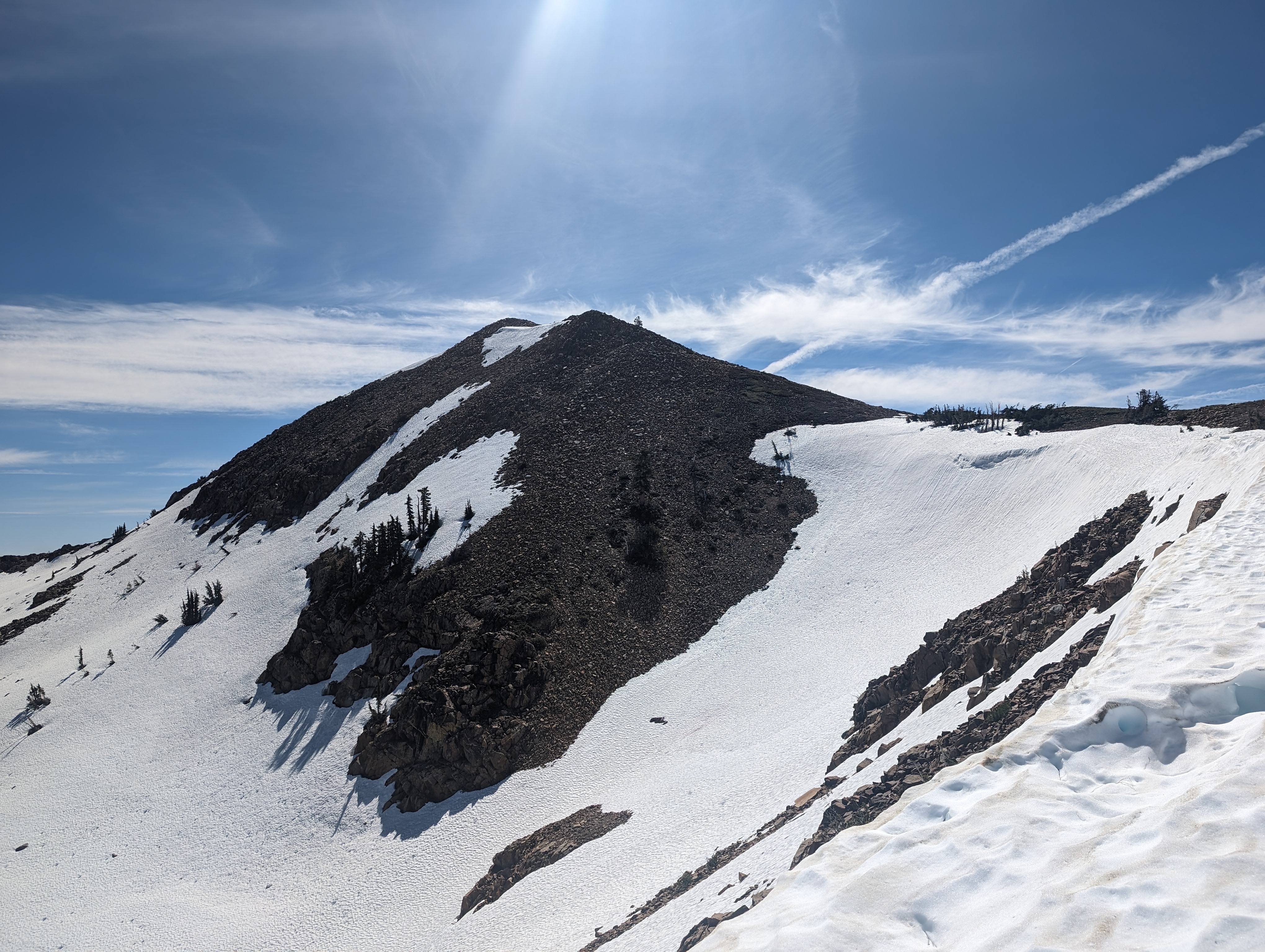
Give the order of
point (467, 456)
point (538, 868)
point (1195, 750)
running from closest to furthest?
point (1195, 750) < point (538, 868) < point (467, 456)

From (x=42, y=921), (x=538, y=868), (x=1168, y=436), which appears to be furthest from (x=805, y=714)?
(x=42, y=921)

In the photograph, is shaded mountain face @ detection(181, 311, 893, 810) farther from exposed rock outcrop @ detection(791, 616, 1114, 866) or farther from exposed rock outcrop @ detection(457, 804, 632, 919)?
exposed rock outcrop @ detection(791, 616, 1114, 866)

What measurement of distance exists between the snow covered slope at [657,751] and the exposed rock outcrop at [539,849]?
37cm

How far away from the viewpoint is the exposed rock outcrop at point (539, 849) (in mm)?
12484

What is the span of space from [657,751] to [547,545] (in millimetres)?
9110

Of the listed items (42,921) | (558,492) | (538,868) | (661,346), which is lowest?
(42,921)

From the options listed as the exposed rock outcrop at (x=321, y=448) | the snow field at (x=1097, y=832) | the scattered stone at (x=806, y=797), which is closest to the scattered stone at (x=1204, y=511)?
the snow field at (x=1097, y=832)

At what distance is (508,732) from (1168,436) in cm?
2188

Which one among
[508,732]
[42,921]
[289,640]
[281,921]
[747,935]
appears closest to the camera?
[747,935]

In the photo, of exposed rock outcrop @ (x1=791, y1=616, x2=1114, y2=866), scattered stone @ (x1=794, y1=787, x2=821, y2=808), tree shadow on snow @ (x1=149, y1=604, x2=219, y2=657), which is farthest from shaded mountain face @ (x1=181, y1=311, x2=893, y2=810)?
exposed rock outcrop @ (x1=791, y1=616, x2=1114, y2=866)

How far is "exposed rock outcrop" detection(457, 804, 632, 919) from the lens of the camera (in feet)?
41.0

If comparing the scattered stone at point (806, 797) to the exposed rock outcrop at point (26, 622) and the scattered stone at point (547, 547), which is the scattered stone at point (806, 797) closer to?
the scattered stone at point (547, 547)

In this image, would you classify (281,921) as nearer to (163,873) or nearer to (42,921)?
(163,873)

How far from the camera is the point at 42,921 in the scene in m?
15.3
